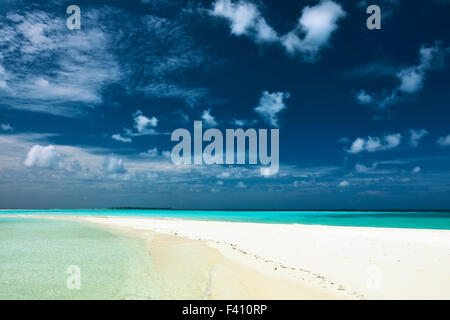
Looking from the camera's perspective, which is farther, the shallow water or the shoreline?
the shallow water

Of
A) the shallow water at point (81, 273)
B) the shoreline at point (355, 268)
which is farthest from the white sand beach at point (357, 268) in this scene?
the shallow water at point (81, 273)

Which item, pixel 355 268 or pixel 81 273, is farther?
pixel 81 273

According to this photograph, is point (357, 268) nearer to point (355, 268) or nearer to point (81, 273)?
point (355, 268)

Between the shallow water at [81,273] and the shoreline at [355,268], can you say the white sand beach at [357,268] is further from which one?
the shallow water at [81,273]

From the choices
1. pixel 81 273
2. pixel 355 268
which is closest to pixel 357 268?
pixel 355 268

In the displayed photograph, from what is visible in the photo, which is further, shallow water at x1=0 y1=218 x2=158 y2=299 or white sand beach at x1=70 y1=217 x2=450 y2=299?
shallow water at x1=0 y1=218 x2=158 y2=299

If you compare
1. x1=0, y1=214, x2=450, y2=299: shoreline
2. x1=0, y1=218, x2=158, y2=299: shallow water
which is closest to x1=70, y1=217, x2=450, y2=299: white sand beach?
x1=0, y1=214, x2=450, y2=299: shoreline

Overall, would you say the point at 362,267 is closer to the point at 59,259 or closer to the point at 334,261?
the point at 334,261

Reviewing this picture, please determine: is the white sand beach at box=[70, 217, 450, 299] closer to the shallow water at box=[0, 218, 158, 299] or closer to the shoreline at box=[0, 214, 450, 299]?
the shoreline at box=[0, 214, 450, 299]

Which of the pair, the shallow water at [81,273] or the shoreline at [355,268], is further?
the shallow water at [81,273]
